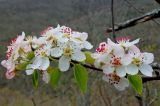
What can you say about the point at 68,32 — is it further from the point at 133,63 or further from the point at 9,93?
the point at 9,93

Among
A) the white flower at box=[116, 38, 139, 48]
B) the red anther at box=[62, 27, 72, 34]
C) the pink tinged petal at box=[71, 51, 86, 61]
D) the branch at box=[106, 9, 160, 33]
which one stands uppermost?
the branch at box=[106, 9, 160, 33]

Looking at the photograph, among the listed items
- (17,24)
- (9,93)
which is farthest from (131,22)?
(17,24)

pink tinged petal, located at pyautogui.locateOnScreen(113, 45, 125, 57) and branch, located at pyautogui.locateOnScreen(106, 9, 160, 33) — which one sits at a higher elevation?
branch, located at pyautogui.locateOnScreen(106, 9, 160, 33)

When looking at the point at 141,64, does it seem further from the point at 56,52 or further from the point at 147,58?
the point at 56,52

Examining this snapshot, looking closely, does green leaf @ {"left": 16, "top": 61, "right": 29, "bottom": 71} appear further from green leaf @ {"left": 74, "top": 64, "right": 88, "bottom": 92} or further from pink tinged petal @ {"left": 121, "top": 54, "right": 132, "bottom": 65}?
pink tinged petal @ {"left": 121, "top": 54, "right": 132, "bottom": 65}

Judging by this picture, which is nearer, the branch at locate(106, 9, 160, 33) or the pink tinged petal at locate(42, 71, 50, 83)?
the pink tinged petal at locate(42, 71, 50, 83)

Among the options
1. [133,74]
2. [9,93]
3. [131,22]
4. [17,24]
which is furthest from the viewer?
[17,24]

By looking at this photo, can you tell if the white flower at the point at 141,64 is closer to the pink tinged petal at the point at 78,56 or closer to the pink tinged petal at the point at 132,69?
the pink tinged petal at the point at 132,69

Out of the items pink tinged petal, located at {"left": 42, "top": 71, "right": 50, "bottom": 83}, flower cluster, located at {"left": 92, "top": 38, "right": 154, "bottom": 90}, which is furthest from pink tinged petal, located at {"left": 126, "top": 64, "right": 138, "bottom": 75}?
pink tinged petal, located at {"left": 42, "top": 71, "right": 50, "bottom": 83}
